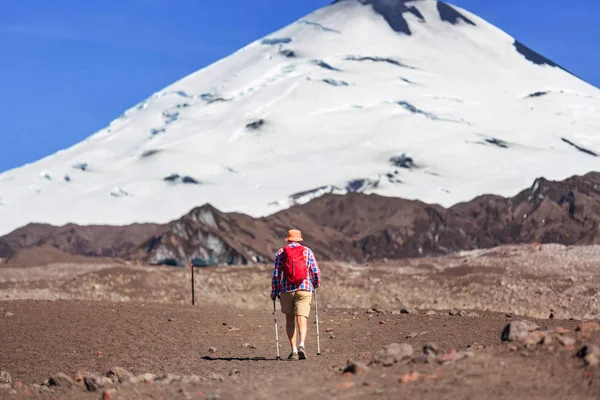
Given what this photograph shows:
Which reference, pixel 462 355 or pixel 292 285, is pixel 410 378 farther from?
pixel 292 285

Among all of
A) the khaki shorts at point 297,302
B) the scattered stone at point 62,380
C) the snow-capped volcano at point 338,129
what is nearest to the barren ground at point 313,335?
the scattered stone at point 62,380

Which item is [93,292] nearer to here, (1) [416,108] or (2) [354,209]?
(2) [354,209]

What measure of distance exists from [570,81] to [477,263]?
8804cm

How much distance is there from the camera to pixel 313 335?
36.9ft

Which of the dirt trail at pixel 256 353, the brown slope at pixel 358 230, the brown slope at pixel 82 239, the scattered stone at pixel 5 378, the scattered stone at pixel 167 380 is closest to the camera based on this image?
the dirt trail at pixel 256 353

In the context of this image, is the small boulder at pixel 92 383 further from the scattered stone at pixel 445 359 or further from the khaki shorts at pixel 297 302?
the khaki shorts at pixel 297 302

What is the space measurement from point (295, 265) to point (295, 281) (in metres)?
0.13

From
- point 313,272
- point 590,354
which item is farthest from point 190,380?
point 313,272

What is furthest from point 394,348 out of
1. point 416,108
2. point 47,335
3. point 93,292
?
point 416,108

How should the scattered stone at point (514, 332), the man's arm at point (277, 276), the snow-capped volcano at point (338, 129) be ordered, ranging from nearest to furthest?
1. the scattered stone at point (514, 332)
2. the man's arm at point (277, 276)
3. the snow-capped volcano at point (338, 129)

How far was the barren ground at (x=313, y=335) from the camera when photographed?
5641 mm

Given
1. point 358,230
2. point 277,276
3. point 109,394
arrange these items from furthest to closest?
1. point 358,230
2. point 277,276
3. point 109,394

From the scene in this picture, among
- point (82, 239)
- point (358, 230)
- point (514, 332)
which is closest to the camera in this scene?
point (514, 332)

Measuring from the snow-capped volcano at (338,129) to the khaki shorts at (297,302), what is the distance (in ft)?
196
